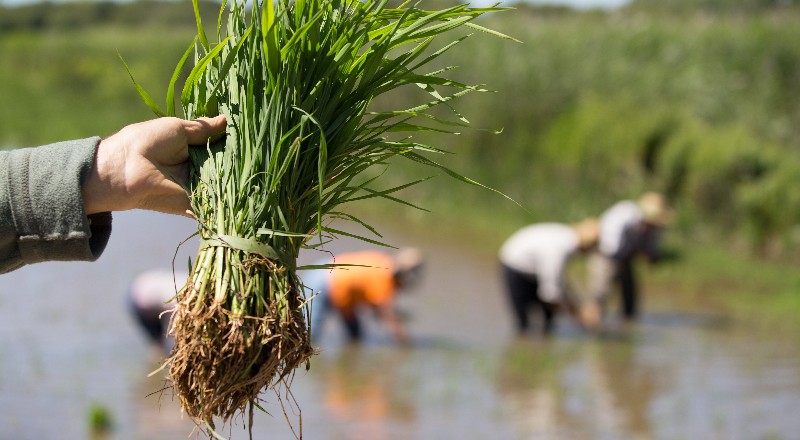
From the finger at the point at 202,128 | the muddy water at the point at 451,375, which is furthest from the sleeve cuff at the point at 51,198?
the muddy water at the point at 451,375

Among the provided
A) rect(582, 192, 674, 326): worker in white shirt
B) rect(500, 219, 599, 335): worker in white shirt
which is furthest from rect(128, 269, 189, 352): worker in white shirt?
rect(582, 192, 674, 326): worker in white shirt

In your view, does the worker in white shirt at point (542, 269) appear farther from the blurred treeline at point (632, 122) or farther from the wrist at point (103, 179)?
the wrist at point (103, 179)

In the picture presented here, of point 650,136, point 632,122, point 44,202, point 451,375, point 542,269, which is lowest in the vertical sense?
point 451,375

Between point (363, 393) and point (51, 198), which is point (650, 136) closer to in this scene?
point (363, 393)

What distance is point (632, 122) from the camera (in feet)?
50.5

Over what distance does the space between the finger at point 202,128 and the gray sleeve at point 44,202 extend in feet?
0.60

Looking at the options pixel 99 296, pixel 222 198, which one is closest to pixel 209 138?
pixel 222 198

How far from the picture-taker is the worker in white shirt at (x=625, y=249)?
11633mm

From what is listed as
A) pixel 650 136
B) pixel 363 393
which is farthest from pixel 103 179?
pixel 650 136

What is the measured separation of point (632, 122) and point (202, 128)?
13591 millimetres

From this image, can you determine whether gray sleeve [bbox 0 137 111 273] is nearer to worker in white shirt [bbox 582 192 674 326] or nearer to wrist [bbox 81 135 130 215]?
wrist [bbox 81 135 130 215]

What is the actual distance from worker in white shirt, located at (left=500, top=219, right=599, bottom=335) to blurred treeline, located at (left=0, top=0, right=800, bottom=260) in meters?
2.59

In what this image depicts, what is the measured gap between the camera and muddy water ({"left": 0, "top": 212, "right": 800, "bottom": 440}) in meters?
7.95

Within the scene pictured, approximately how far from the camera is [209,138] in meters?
A: 2.31
